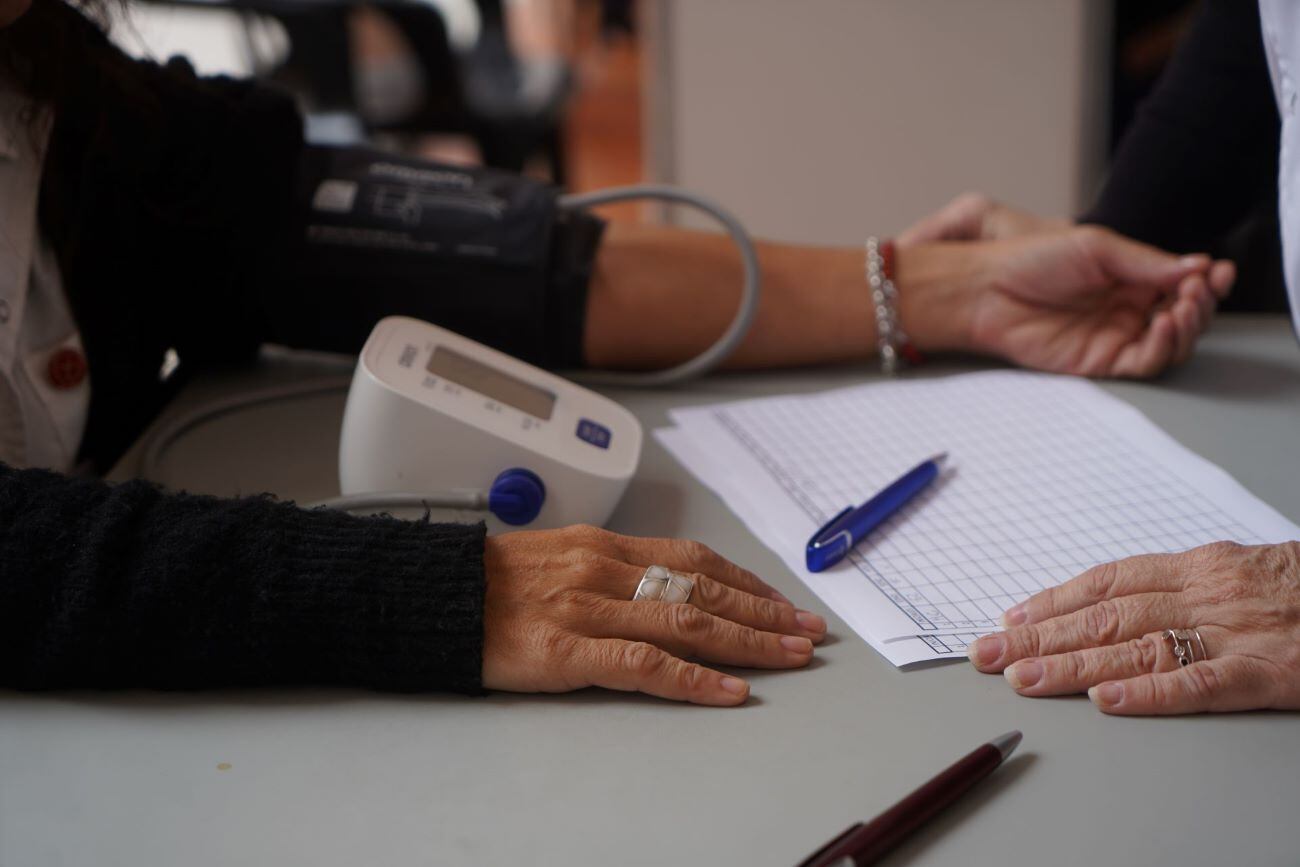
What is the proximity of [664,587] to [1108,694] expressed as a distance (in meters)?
0.21

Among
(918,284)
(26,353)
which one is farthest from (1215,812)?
(26,353)

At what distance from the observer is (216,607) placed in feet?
1.72

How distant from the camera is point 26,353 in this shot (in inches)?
27.3

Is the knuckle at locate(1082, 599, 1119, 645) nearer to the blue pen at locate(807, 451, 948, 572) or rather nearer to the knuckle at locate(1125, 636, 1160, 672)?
the knuckle at locate(1125, 636, 1160, 672)

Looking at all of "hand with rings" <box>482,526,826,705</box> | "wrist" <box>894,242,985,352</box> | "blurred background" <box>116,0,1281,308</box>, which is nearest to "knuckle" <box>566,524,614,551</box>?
"hand with rings" <box>482,526,826,705</box>

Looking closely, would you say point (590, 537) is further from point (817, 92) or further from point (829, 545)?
point (817, 92)

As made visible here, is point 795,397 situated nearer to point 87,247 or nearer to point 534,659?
point 534,659

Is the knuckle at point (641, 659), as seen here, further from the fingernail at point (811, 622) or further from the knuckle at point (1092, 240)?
the knuckle at point (1092, 240)

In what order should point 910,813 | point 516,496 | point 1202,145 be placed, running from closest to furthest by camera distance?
1. point 910,813
2. point 516,496
3. point 1202,145

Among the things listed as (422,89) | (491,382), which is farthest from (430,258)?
(422,89)

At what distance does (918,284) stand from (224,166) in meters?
0.55

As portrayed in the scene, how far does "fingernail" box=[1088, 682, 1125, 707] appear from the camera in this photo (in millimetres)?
496

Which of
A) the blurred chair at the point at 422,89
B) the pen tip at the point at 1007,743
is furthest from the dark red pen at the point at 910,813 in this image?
the blurred chair at the point at 422,89

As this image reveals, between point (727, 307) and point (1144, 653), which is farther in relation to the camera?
point (727, 307)
